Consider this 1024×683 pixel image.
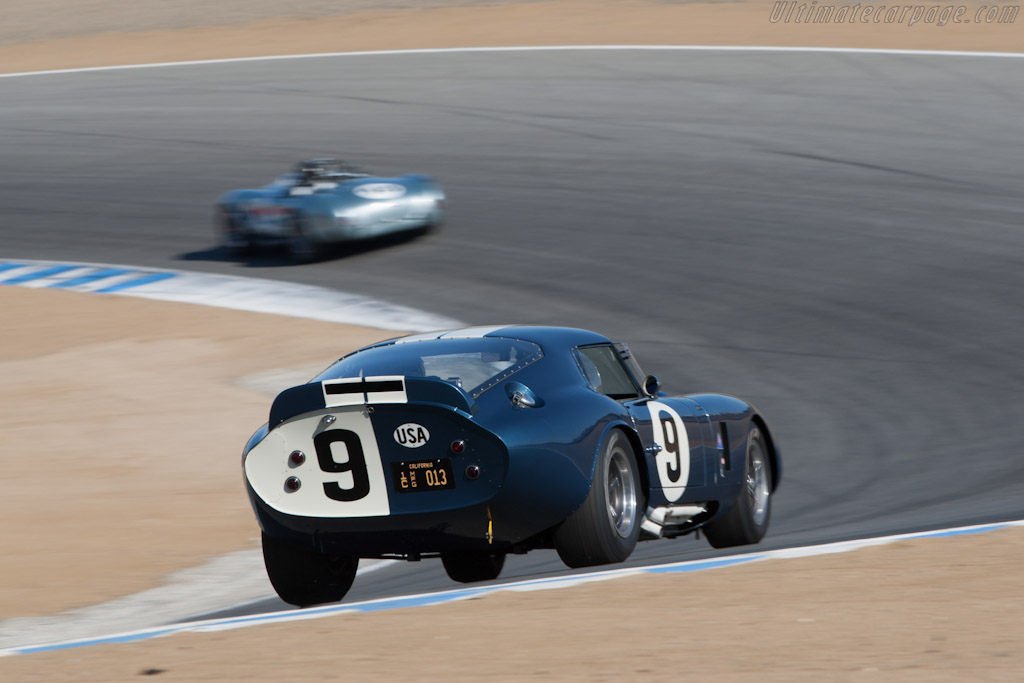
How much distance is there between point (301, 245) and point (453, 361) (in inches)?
477

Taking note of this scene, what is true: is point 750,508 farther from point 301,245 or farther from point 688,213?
point 688,213

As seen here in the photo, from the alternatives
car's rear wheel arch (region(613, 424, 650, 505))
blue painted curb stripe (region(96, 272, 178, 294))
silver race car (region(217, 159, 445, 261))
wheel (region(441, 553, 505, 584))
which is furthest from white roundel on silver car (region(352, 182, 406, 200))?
car's rear wheel arch (region(613, 424, 650, 505))

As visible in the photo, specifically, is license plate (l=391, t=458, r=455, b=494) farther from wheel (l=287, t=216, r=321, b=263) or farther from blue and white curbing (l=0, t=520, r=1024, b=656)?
wheel (l=287, t=216, r=321, b=263)

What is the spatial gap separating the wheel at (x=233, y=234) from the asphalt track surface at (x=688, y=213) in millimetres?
269

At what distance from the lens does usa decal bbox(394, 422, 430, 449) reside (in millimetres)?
5738

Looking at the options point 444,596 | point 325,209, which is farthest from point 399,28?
point 444,596

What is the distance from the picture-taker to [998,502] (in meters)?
8.02

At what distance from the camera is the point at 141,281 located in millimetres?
17266

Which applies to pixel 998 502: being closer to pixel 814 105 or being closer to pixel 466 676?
pixel 466 676

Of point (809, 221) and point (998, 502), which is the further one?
point (809, 221)

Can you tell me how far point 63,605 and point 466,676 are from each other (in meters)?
3.16

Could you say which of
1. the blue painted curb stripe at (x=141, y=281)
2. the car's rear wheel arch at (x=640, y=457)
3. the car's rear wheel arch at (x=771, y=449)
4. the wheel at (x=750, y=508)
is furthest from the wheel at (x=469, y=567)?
the blue painted curb stripe at (x=141, y=281)

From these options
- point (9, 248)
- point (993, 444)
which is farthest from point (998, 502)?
point (9, 248)

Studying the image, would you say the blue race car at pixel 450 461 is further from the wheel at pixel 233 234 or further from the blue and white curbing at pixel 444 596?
the wheel at pixel 233 234
